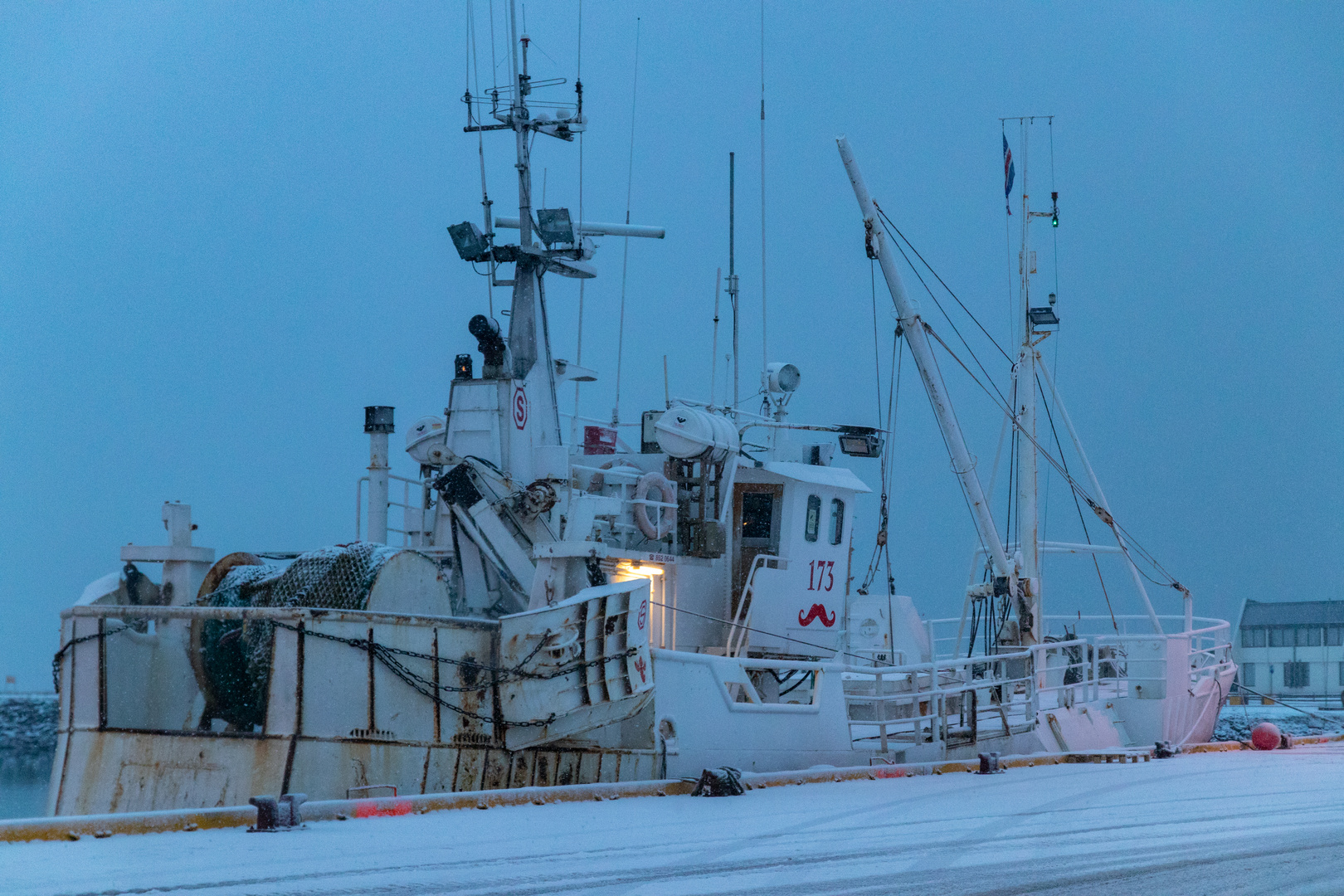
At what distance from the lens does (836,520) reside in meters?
18.2

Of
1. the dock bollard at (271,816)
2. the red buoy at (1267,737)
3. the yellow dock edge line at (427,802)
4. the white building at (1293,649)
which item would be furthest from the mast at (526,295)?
the white building at (1293,649)

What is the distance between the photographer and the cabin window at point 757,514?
693 inches

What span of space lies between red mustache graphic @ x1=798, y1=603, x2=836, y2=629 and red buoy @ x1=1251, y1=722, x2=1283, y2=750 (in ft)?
19.4

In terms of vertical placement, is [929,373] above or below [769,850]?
above

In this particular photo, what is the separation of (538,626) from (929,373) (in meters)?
9.21

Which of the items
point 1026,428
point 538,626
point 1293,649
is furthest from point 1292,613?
point 538,626

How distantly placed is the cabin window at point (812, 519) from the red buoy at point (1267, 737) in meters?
6.49

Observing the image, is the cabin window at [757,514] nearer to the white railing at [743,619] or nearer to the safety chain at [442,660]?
the white railing at [743,619]

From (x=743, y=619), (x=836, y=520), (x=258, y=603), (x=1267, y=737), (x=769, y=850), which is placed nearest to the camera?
(x=769, y=850)

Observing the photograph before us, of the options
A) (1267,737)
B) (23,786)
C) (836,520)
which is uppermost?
(836,520)

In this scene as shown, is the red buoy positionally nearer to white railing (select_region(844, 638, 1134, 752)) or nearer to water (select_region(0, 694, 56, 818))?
white railing (select_region(844, 638, 1134, 752))

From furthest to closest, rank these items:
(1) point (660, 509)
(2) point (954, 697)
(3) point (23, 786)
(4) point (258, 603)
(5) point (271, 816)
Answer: (3) point (23, 786) < (2) point (954, 697) < (1) point (660, 509) < (4) point (258, 603) < (5) point (271, 816)

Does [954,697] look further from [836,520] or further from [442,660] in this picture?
[442,660]

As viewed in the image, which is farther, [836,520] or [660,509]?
[836,520]
